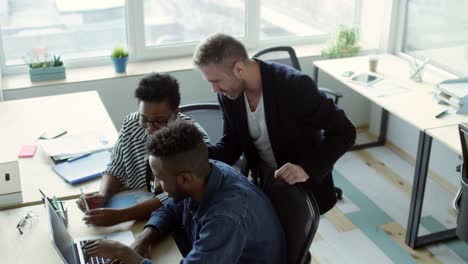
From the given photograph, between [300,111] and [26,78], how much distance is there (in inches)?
94.6

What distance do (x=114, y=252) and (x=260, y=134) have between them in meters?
0.81

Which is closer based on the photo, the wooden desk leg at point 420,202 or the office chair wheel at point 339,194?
the wooden desk leg at point 420,202

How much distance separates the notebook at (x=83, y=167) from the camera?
2.40m

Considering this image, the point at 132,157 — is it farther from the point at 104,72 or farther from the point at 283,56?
the point at 104,72

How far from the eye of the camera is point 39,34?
13.0 feet

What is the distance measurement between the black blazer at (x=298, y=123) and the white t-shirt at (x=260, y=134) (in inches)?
0.9

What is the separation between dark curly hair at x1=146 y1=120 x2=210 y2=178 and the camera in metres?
1.69

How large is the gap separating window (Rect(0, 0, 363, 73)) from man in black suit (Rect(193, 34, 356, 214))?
2005 millimetres

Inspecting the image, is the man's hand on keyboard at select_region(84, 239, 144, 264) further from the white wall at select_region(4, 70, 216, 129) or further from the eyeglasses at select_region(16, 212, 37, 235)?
the white wall at select_region(4, 70, 216, 129)

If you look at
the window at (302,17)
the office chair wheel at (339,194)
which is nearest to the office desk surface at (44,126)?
the office chair wheel at (339,194)

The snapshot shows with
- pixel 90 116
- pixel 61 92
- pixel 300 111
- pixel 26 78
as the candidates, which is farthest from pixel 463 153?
pixel 26 78

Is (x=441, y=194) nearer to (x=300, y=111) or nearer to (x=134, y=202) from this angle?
(x=300, y=111)

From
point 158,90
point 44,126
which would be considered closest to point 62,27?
point 44,126

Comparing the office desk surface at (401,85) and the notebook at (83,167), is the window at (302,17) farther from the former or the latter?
the notebook at (83,167)
